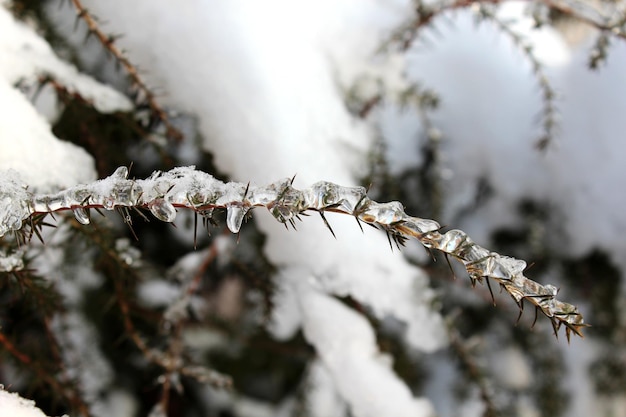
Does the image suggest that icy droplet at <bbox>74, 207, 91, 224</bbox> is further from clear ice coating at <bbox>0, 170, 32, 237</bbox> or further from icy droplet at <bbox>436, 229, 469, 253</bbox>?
icy droplet at <bbox>436, 229, 469, 253</bbox>

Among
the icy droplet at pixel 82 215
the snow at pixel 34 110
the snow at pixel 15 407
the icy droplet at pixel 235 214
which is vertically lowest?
the snow at pixel 15 407

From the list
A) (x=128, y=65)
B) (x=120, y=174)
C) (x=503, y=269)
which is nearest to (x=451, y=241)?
(x=503, y=269)

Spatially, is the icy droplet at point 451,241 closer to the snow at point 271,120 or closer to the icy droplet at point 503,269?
the icy droplet at point 503,269

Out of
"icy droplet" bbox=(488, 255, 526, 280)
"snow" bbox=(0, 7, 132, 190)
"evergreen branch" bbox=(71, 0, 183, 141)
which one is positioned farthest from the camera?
"evergreen branch" bbox=(71, 0, 183, 141)

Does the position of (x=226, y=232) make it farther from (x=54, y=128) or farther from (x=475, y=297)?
(x=475, y=297)

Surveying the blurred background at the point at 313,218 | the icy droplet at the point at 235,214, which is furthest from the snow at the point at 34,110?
the icy droplet at the point at 235,214

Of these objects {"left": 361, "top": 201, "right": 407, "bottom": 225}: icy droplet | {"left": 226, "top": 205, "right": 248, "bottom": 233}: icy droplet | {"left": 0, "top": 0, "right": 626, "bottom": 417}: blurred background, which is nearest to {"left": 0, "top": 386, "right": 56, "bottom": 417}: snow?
{"left": 0, "top": 0, "right": 626, "bottom": 417}: blurred background

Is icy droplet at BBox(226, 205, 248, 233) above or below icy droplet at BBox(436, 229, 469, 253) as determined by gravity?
below

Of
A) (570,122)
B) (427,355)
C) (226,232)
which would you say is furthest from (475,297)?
(226,232)

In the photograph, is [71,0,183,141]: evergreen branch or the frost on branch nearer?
the frost on branch
